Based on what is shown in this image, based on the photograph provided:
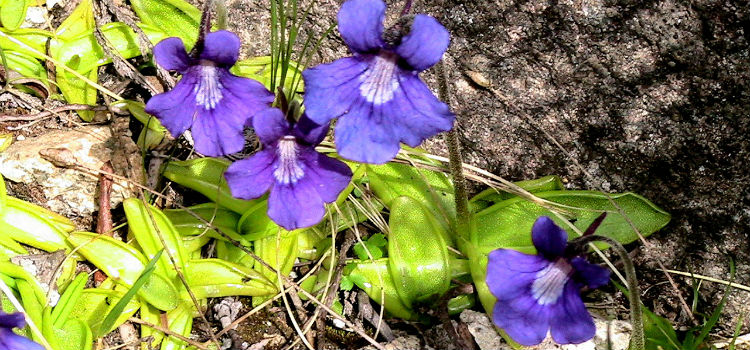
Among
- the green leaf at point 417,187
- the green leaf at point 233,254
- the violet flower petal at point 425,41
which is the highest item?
the violet flower petal at point 425,41

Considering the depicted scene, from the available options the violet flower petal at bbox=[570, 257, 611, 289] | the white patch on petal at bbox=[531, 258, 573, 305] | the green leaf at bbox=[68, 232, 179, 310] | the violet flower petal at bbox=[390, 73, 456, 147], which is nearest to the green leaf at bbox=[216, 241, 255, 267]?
the green leaf at bbox=[68, 232, 179, 310]

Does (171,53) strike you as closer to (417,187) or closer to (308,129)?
(308,129)

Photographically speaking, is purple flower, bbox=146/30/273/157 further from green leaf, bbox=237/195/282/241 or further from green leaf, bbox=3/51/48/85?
green leaf, bbox=3/51/48/85

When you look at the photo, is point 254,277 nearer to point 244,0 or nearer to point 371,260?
point 371,260

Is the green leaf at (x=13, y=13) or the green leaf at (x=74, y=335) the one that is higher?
the green leaf at (x=13, y=13)

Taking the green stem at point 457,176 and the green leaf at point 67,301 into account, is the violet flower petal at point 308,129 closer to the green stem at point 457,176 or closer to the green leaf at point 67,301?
the green stem at point 457,176

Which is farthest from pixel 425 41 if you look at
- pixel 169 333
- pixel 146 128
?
pixel 146 128

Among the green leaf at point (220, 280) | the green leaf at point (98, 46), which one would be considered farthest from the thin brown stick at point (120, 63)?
the green leaf at point (220, 280)
